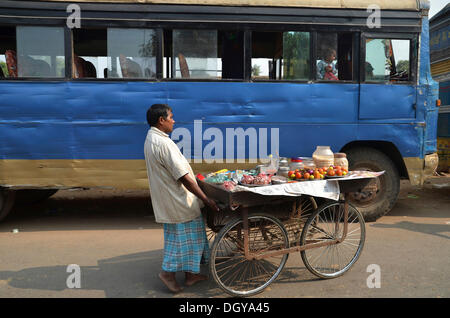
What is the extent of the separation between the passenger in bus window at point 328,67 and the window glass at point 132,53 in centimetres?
246

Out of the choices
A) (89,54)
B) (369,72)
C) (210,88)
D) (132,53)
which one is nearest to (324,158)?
(210,88)

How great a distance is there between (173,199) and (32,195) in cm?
476

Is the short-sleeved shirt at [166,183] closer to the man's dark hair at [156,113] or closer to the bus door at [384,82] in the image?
the man's dark hair at [156,113]

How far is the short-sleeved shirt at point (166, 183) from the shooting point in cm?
314

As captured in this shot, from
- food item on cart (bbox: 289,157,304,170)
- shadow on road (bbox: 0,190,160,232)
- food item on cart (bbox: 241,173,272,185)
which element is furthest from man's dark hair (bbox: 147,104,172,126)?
shadow on road (bbox: 0,190,160,232)

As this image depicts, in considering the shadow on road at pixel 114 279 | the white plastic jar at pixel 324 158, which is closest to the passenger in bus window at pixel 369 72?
the white plastic jar at pixel 324 158

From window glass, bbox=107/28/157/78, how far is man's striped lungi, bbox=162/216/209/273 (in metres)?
2.84

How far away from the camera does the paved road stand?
11.0ft

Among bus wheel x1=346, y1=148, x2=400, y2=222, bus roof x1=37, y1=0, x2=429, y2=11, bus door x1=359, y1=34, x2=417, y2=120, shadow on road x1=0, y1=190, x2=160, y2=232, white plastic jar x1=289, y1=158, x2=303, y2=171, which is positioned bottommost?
shadow on road x1=0, y1=190, x2=160, y2=232

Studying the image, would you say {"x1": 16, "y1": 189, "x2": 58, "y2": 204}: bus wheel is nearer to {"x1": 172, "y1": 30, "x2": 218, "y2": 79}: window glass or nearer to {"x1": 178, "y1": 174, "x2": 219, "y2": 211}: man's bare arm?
{"x1": 172, "y1": 30, "x2": 218, "y2": 79}: window glass

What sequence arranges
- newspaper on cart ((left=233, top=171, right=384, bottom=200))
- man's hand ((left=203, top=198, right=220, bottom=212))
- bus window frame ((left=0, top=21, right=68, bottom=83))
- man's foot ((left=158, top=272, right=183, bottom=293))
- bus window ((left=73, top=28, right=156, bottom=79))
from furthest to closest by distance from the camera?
bus window ((left=73, top=28, right=156, bottom=79)) < bus window frame ((left=0, top=21, right=68, bottom=83)) < man's foot ((left=158, top=272, right=183, bottom=293)) < man's hand ((left=203, top=198, right=220, bottom=212)) < newspaper on cart ((left=233, top=171, right=384, bottom=200))

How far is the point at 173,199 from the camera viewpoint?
3225mm
